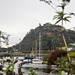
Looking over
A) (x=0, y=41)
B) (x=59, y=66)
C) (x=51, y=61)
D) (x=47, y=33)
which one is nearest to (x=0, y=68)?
(x=0, y=41)

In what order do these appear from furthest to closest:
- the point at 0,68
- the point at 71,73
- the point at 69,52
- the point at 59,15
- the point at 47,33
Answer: the point at 47,33
the point at 0,68
the point at 59,15
the point at 69,52
the point at 71,73

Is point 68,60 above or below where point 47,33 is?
below

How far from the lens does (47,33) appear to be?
351ft

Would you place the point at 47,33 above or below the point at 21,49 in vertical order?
above

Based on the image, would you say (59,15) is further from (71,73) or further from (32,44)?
(32,44)

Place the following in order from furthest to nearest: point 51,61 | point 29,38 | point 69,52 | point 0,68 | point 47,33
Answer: point 29,38, point 47,33, point 0,68, point 69,52, point 51,61

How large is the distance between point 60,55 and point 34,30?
120681 millimetres

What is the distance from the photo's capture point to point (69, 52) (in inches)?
71.4

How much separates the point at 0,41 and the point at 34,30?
389 ft

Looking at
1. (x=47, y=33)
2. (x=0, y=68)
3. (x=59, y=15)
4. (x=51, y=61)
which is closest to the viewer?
(x=51, y=61)

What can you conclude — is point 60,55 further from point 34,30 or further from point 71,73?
point 34,30

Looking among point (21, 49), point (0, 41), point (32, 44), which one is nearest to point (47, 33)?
point (32, 44)

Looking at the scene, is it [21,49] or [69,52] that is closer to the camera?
[69,52]

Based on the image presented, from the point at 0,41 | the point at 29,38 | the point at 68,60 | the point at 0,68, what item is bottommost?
the point at 0,68
